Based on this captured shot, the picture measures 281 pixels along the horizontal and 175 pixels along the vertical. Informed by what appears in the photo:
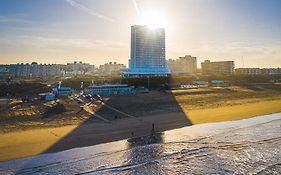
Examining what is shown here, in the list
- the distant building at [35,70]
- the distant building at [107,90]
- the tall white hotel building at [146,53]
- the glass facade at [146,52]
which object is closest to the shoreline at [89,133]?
the distant building at [107,90]

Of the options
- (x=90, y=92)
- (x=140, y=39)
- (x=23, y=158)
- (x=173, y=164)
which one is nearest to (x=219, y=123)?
(x=173, y=164)

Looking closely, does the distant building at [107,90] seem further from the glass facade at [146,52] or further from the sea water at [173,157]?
the glass facade at [146,52]

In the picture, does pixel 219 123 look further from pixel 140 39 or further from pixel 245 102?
pixel 140 39

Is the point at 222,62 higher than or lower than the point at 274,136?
higher

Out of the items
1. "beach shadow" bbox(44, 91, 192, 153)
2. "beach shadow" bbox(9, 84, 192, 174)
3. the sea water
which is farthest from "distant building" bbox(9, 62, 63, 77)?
the sea water

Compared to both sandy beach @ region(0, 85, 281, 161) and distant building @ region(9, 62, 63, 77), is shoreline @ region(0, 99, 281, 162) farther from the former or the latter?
distant building @ region(9, 62, 63, 77)

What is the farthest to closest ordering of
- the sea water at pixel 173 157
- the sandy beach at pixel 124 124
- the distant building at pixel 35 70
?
the distant building at pixel 35 70 < the sandy beach at pixel 124 124 < the sea water at pixel 173 157

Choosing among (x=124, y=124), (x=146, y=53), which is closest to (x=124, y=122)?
(x=124, y=124)
